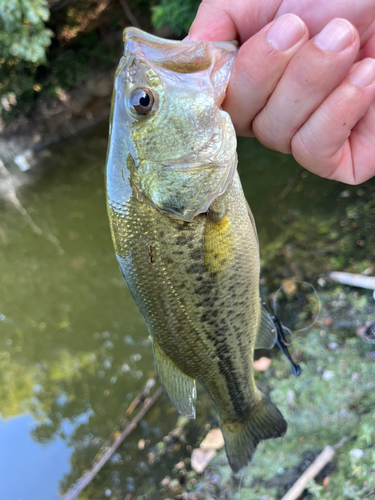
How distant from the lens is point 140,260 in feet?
4.05

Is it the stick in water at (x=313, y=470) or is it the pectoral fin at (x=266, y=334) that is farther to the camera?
the stick in water at (x=313, y=470)

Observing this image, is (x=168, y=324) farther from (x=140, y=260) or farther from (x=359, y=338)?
(x=359, y=338)

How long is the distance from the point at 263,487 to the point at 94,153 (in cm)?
709

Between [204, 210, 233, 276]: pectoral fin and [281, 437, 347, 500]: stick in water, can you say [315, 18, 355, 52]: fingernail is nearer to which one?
[204, 210, 233, 276]: pectoral fin

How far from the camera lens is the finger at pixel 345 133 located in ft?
3.38

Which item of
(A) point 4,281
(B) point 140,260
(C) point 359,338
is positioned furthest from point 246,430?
(A) point 4,281

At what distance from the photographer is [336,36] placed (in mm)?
951

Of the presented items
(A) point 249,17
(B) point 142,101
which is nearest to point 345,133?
(A) point 249,17

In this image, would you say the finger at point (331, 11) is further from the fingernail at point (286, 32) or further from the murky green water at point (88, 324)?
the murky green water at point (88, 324)

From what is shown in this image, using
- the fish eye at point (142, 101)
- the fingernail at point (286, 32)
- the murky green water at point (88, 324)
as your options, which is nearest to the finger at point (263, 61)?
the fingernail at point (286, 32)

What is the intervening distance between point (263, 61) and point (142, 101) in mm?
448

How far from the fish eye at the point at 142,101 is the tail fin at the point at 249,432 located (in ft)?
5.21

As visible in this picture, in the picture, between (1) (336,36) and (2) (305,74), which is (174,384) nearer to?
(2) (305,74)

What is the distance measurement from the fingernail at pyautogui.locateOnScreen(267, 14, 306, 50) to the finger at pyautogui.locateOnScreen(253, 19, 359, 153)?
48mm
